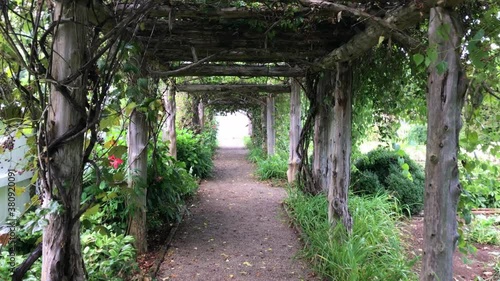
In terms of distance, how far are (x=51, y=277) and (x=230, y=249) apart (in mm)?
3112

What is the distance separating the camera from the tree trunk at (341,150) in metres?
4.08

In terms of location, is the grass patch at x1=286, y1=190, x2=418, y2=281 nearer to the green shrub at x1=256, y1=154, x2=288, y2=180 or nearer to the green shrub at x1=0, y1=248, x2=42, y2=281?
the green shrub at x1=0, y1=248, x2=42, y2=281

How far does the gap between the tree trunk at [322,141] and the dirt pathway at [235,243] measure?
909 millimetres

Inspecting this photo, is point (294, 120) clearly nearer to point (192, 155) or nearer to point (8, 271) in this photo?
point (192, 155)

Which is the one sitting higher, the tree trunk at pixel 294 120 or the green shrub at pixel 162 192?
the tree trunk at pixel 294 120

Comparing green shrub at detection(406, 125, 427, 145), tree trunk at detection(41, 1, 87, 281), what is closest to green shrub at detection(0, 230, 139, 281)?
tree trunk at detection(41, 1, 87, 281)

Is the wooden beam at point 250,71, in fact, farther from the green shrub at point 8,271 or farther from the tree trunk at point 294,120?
the green shrub at point 8,271

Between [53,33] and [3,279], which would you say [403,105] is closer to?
[53,33]

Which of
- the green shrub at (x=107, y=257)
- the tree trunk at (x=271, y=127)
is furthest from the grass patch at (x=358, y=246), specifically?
the tree trunk at (x=271, y=127)

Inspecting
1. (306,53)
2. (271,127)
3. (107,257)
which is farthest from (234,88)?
(107,257)

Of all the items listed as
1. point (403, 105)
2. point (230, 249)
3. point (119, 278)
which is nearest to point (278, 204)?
point (230, 249)

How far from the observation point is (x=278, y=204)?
6.88 meters

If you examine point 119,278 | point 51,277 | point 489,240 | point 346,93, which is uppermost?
point 346,93

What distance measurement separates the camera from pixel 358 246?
3.53 meters
